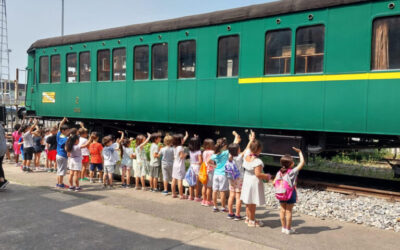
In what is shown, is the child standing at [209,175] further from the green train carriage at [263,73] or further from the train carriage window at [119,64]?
the train carriage window at [119,64]

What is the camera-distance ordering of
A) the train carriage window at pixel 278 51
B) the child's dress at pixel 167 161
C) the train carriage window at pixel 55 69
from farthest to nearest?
the train carriage window at pixel 55 69 < the train carriage window at pixel 278 51 < the child's dress at pixel 167 161

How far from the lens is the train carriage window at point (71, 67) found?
12159 millimetres

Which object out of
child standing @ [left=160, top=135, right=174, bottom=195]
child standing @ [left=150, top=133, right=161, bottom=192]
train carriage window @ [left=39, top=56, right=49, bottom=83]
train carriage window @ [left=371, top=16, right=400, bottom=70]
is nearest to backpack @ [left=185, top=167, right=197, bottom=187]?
child standing @ [left=160, top=135, right=174, bottom=195]

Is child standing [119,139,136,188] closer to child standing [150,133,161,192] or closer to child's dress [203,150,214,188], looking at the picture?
child standing [150,133,161,192]

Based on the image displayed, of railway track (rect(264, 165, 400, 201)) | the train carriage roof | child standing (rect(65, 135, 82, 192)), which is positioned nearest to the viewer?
railway track (rect(264, 165, 400, 201))

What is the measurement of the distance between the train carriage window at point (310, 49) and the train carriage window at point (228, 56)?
4.96 feet

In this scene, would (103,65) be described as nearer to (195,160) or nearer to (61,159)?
(61,159)

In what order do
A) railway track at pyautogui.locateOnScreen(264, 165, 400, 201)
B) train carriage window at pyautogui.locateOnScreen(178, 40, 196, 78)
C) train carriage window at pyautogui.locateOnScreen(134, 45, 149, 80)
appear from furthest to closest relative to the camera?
train carriage window at pyautogui.locateOnScreen(134, 45, 149, 80) < train carriage window at pyautogui.locateOnScreen(178, 40, 196, 78) < railway track at pyautogui.locateOnScreen(264, 165, 400, 201)

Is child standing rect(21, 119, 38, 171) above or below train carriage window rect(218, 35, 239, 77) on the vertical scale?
below

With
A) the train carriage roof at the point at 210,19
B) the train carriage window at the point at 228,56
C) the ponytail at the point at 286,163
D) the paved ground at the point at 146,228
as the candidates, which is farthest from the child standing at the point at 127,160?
the ponytail at the point at 286,163

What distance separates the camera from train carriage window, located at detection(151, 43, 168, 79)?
9.80 m

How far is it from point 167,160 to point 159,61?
140 inches

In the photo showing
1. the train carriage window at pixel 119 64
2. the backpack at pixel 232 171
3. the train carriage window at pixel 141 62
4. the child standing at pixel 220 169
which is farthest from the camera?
the train carriage window at pixel 119 64

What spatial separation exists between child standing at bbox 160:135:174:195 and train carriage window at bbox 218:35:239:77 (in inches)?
93.5
